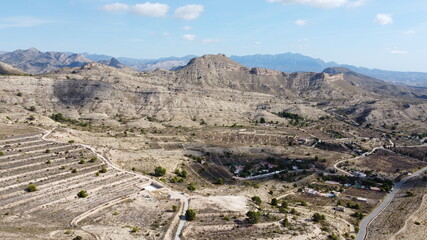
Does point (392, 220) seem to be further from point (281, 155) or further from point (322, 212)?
point (281, 155)

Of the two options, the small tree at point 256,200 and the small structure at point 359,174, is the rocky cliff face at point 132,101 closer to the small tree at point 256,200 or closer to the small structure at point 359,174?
the small structure at point 359,174

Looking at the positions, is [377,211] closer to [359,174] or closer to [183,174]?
[359,174]

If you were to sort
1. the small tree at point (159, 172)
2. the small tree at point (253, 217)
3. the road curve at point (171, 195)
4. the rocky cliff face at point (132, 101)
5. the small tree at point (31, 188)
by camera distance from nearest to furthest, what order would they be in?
the road curve at point (171, 195) < the small tree at point (253, 217) < the small tree at point (31, 188) < the small tree at point (159, 172) < the rocky cliff face at point (132, 101)

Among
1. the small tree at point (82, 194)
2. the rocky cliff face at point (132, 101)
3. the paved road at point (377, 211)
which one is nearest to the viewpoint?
the small tree at point (82, 194)

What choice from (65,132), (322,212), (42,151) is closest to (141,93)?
(65,132)

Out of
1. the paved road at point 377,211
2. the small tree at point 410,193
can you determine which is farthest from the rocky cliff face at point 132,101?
the small tree at point 410,193

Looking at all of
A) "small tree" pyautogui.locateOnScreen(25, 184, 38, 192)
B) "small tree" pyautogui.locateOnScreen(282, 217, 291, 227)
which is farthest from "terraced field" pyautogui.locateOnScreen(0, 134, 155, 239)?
"small tree" pyautogui.locateOnScreen(282, 217, 291, 227)

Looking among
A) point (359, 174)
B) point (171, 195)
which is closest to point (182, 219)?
point (171, 195)

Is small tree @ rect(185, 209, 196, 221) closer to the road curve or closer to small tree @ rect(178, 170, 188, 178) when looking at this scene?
the road curve
